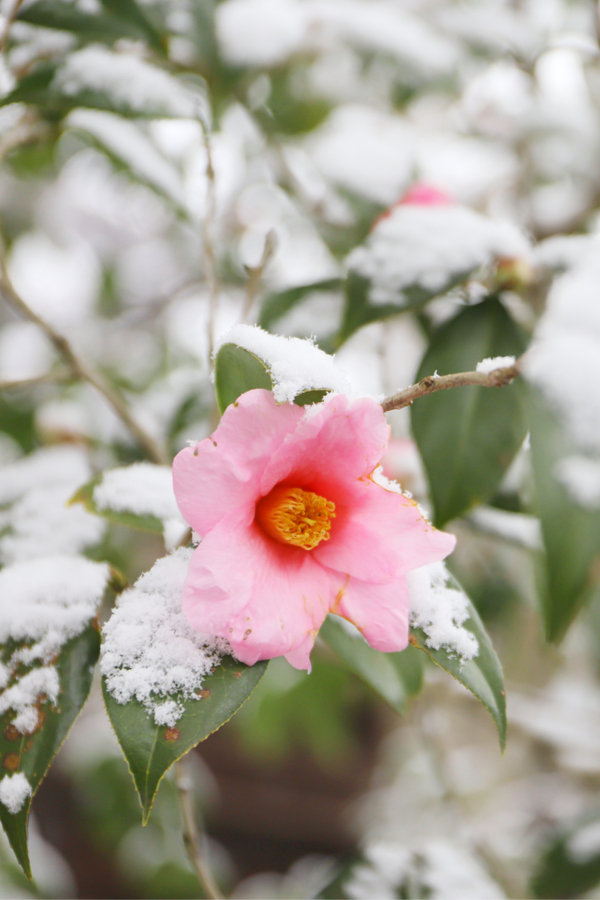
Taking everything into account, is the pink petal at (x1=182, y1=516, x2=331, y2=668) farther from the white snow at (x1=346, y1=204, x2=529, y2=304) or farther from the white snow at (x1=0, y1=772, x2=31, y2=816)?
the white snow at (x1=346, y1=204, x2=529, y2=304)

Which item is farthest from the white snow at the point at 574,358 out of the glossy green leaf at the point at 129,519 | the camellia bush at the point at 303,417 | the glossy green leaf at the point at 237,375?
the glossy green leaf at the point at 129,519

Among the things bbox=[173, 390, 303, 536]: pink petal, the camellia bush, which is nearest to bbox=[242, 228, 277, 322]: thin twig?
the camellia bush

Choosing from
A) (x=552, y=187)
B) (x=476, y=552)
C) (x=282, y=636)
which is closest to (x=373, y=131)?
(x=552, y=187)

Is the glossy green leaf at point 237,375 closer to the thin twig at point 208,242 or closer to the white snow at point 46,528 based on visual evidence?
the thin twig at point 208,242

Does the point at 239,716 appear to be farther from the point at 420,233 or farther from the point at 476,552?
the point at 420,233

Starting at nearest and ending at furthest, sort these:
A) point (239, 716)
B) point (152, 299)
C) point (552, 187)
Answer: point (552, 187) → point (152, 299) → point (239, 716)

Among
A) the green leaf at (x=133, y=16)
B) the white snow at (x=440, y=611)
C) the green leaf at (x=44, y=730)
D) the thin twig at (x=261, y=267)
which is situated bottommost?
the green leaf at (x=44, y=730)

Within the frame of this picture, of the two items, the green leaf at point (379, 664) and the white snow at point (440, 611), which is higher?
the white snow at point (440, 611)
